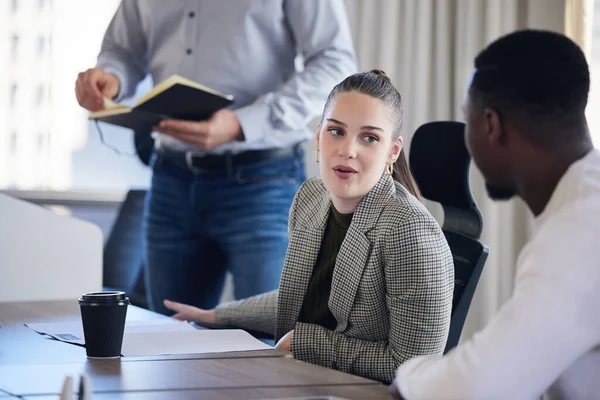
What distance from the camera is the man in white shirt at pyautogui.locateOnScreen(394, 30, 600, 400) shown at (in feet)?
3.01

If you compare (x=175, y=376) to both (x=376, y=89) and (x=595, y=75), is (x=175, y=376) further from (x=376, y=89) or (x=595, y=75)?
(x=595, y=75)

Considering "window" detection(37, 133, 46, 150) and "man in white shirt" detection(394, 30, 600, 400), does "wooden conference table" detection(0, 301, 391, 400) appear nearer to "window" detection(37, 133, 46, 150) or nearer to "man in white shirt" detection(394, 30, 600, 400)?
"man in white shirt" detection(394, 30, 600, 400)

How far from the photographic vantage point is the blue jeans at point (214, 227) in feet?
7.63

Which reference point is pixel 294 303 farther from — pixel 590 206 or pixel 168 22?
pixel 168 22

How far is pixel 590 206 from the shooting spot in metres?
0.96

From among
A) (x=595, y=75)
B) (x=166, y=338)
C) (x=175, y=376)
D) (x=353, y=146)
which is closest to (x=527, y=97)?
(x=175, y=376)

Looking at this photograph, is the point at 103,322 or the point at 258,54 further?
the point at 258,54

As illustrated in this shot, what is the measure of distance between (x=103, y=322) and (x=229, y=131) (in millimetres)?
1081

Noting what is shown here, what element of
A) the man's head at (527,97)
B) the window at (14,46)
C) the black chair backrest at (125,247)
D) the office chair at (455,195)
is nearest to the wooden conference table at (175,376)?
the man's head at (527,97)

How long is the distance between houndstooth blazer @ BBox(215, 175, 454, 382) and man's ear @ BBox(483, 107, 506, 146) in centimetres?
53

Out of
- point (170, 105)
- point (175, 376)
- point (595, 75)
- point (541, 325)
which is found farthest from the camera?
point (595, 75)

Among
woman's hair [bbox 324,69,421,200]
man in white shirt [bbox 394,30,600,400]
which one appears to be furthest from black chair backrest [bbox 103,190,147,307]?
man in white shirt [bbox 394,30,600,400]

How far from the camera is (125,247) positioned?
3.76 m

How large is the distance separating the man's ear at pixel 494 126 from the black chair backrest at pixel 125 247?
112 inches
